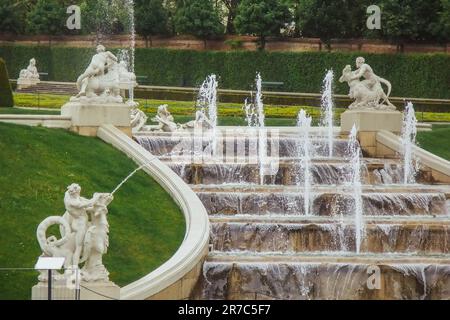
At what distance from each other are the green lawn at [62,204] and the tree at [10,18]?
122 feet

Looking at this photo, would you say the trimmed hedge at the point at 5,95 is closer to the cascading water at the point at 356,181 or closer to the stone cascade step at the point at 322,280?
the cascading water at the point at 356,181

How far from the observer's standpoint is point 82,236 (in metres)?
25.6

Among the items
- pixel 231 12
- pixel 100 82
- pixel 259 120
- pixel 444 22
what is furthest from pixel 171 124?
pixel 231 12

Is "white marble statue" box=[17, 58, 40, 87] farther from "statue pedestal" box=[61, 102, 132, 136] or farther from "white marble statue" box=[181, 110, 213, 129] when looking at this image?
"statue pedestal" box=[61, 102, 132, 136]

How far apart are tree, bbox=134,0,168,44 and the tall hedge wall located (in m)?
2.31

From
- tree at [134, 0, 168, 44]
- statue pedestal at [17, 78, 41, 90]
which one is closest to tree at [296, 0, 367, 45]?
tree at [134, 0, 168, 44]

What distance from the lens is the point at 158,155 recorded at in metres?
36.8

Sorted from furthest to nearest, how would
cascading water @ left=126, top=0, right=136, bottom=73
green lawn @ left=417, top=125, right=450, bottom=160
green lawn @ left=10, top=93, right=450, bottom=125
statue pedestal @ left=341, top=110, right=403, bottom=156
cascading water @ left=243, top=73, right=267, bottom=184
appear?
cascading water @ left=126, top=0, right=136, bottom=73 → green lawn @ left=10, top=93, right=450, bottom=125 → green lawn @ left=417, top=125, right=450, bottom=160 → statue pedestal @ left=341, top=110, right=403, bottom=156 → cascading water @ left=243, top=73, right=267, bottom=184

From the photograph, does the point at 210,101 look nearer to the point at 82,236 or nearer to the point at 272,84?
the point at 272,84

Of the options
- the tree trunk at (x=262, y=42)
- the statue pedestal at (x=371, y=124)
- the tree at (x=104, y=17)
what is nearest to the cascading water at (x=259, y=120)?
the statue pedestal at (x=371, y=124)

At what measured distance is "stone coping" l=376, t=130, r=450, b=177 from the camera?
36909 millimetres

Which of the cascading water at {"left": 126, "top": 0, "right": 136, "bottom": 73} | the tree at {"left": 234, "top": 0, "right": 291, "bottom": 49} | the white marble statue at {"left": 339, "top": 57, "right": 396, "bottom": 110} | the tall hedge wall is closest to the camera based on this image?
the white marble statue at {"left": 339, "top": 57, "right": 396, "bottom": 110}

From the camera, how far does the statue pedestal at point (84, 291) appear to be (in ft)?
80.7
